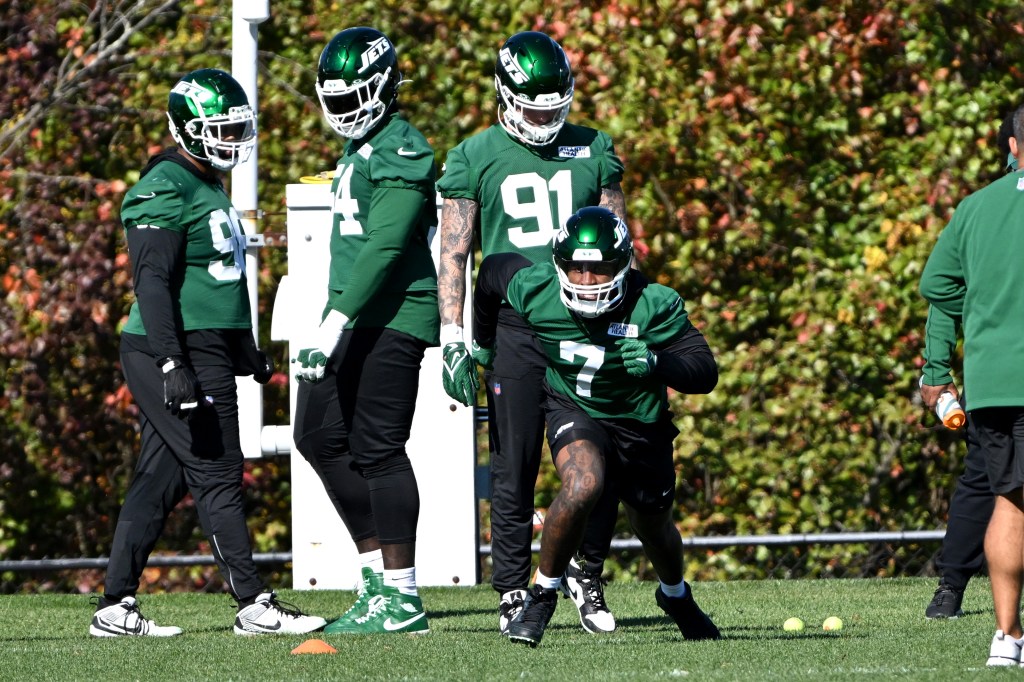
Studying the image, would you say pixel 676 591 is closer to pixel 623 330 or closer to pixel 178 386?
pixel 623 330

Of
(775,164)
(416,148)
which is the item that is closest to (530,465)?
(416,148)

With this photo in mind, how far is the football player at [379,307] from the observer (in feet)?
19.2

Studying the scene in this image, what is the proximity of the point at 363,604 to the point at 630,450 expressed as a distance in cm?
121

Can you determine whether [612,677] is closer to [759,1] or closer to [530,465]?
[530,465]

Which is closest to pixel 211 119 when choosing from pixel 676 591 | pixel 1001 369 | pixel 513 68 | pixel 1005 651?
pixel 513 68

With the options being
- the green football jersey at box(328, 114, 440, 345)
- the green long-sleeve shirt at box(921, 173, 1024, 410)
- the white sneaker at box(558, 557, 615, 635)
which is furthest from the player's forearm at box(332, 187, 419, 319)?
the green long-sleeve shirt at box(921, 173, 1024, 410)

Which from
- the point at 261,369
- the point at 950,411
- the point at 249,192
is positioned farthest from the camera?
the point at 249,192

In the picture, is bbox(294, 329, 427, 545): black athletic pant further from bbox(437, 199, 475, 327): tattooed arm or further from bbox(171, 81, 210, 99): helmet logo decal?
bbox(171, 81, 210, 99): helmet logo decal

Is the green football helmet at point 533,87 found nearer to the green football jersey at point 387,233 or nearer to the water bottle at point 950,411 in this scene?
the green football jersey at point 387,233

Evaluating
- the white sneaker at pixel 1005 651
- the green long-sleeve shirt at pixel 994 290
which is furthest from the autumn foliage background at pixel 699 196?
the white sneaker at pixel 1005 651

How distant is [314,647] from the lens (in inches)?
212

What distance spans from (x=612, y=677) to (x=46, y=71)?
6247mm

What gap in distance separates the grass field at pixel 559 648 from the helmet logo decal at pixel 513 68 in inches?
75.7

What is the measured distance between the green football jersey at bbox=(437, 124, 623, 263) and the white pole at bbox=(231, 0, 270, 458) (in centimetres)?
217
